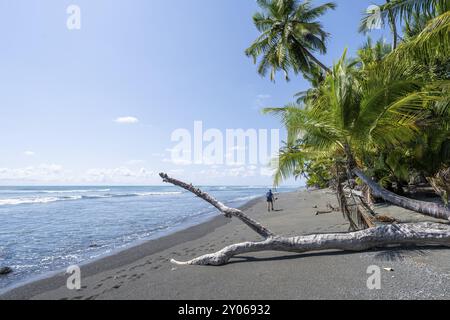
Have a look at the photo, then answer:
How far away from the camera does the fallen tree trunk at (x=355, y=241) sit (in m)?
5.50

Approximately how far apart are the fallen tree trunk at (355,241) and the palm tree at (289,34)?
13.3 m

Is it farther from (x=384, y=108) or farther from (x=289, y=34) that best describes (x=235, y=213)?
(x=289, y=34)

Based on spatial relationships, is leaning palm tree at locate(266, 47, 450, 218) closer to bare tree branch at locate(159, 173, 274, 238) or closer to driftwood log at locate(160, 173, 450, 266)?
driftwood log at locate(160, 173, 450, 266)

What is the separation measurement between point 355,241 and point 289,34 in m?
14.8

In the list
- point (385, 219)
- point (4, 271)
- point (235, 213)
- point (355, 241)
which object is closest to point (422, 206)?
point (355, 241)

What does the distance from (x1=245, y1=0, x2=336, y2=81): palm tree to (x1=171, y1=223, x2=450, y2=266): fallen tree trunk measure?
13340mm

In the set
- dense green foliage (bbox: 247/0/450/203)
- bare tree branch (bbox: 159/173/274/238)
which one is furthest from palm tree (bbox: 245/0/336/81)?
bare tree branch (bbox: 159/173/274/238)

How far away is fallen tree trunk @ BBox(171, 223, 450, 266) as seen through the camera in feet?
18.1

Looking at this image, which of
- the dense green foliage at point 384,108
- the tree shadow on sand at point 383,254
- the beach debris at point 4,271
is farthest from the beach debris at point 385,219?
the beach debris at point 4,271

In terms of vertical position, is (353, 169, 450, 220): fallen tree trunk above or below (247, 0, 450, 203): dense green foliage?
below

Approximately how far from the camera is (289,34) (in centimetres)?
1720

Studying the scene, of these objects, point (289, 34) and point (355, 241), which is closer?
point (355, 241)
